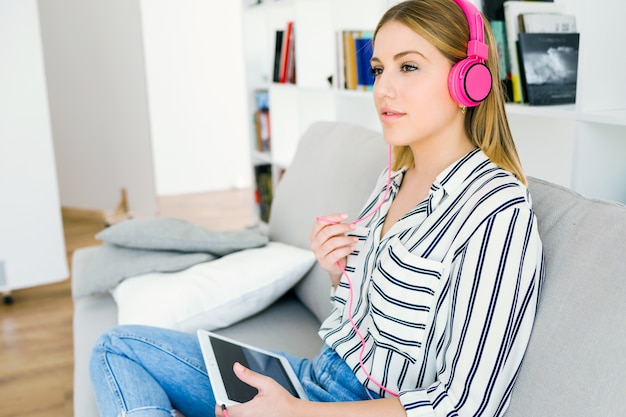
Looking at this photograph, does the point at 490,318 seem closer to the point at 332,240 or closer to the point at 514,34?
the point at 332,240

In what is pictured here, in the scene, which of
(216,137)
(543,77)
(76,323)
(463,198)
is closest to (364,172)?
(543,77)

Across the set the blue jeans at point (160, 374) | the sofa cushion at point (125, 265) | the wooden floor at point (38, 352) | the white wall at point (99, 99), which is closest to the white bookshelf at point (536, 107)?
the blue jeans at point (160, 374)

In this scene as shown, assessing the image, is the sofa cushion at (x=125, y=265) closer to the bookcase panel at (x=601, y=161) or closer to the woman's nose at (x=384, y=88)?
the woman's nose at (x=384, y=88)

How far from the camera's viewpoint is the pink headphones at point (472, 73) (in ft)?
3.25

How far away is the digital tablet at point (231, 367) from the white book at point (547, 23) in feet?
3.20

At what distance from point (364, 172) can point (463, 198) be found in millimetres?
651

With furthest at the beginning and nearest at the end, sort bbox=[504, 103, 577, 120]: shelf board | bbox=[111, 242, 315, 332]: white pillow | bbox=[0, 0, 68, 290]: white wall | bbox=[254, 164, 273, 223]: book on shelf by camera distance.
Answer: bbox=[254, 164, 273, 223]: book on shelf → bbox=[0, 0, 68, 290]: white wall → bbox=[111, 242, 315, 332]: white pillow → bbox=[504, 103, 577, 120]: shelf board

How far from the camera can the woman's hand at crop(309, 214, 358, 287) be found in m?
1.19

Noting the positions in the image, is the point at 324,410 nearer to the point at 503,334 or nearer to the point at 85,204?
the point at 503,334

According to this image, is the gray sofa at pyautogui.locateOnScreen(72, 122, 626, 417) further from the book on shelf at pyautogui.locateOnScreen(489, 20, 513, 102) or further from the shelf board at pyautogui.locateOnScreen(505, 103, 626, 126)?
the book on shelf at pyautogui.locateOnScreen(489, 20, 513, 102)

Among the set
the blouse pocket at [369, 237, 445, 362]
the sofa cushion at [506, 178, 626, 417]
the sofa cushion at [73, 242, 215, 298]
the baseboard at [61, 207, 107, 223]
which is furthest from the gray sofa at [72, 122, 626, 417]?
the baseboard at [61, 207, 107, 223]

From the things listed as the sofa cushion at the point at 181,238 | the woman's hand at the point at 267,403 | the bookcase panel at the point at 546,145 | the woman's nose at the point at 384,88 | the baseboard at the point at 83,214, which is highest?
the woman's nose at the point at 384,88

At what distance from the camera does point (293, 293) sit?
1.89 metres

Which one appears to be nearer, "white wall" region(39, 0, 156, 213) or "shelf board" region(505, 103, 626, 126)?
"shelf board" region(505, 103, 626, 126)
